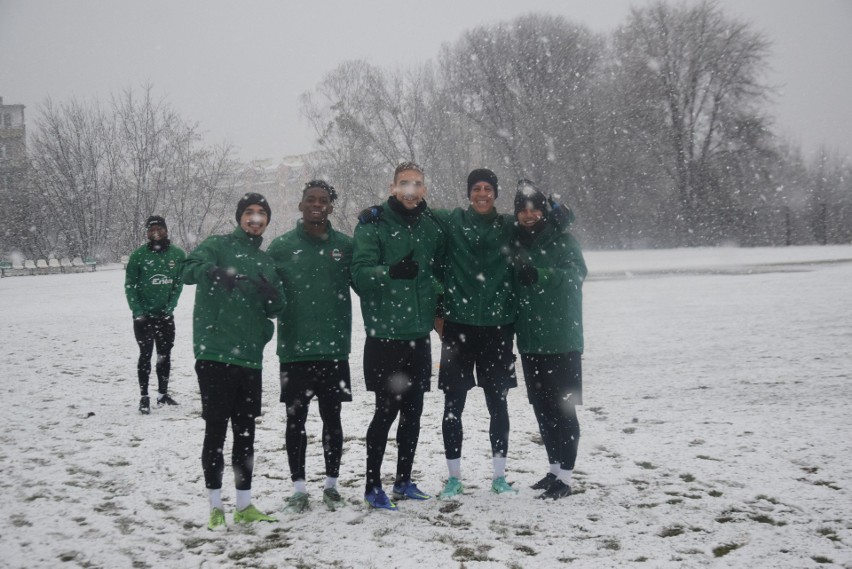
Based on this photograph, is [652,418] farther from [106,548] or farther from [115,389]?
[115,389]

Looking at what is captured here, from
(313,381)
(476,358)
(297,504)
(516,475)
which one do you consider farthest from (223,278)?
(516,475)

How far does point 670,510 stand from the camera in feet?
10.9

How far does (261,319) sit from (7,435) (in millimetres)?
3245

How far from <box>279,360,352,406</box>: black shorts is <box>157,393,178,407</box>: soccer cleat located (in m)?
3.42

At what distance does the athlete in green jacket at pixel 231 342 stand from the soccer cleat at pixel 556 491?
162 centimetres

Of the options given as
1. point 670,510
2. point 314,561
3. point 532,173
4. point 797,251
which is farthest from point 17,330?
point 797,251

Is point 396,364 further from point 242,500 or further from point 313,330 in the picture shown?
point 242,500

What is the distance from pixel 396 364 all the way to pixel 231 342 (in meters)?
0.94

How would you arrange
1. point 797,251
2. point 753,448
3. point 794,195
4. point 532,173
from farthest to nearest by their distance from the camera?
1. point 794,195
2. point 532,173
3. point 797,251
4. point 753,448

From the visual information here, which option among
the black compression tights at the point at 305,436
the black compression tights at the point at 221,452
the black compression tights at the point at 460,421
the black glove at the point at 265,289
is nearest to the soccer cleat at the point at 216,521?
the black compression tights at the point at 221,452

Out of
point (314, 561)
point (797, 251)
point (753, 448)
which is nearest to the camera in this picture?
point (314, 561)

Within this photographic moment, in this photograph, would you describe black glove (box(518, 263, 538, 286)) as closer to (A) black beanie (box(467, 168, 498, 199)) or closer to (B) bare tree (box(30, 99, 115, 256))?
(A) black beanie (box(467, 168, 498, 199))

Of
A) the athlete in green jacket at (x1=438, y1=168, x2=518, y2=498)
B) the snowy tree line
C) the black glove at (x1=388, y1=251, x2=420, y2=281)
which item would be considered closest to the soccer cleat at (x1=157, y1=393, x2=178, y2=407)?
the athlete in green jacket at (x1=438, y1=168, x2=518, y2=498)

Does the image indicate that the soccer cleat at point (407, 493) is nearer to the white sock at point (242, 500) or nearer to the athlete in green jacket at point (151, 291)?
the white sock at point (242, 500)
